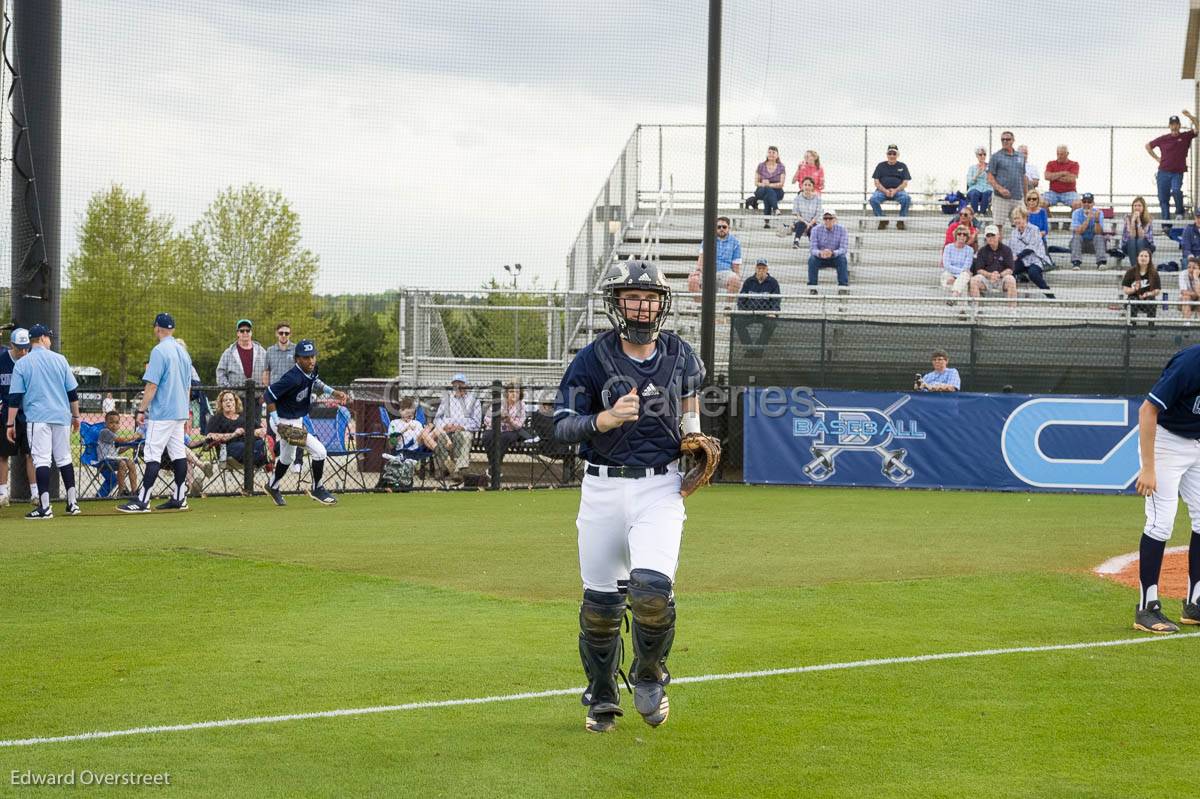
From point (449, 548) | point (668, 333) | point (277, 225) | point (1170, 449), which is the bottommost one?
point (449, 548)

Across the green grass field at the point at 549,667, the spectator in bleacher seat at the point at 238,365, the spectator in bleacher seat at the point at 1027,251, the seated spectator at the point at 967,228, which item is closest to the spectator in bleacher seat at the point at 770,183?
the seated spectator at the point at 967,228

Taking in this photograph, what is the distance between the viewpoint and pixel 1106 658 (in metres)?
7.16

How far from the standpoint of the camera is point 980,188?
2628 cm

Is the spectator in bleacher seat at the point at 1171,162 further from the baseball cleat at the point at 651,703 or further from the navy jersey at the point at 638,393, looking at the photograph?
the baseball cleat at the point at 651,703

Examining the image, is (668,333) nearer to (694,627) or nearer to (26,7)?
(694,627)

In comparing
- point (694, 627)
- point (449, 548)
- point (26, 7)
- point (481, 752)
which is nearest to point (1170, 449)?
point (694, 627)

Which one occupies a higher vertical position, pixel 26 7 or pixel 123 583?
pixel 26 7

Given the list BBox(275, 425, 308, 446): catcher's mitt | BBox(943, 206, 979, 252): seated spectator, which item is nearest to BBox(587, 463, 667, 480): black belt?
BBox(275, 425, 308, 446): catcher's mitt

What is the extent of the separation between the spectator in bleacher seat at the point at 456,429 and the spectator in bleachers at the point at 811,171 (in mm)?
10532

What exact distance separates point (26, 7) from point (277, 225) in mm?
33772

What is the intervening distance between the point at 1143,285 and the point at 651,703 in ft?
61.1

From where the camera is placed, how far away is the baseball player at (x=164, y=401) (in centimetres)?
1420

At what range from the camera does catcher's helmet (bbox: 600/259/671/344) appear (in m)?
5.90

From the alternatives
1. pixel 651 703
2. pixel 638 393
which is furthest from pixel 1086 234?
pixel 651 703
